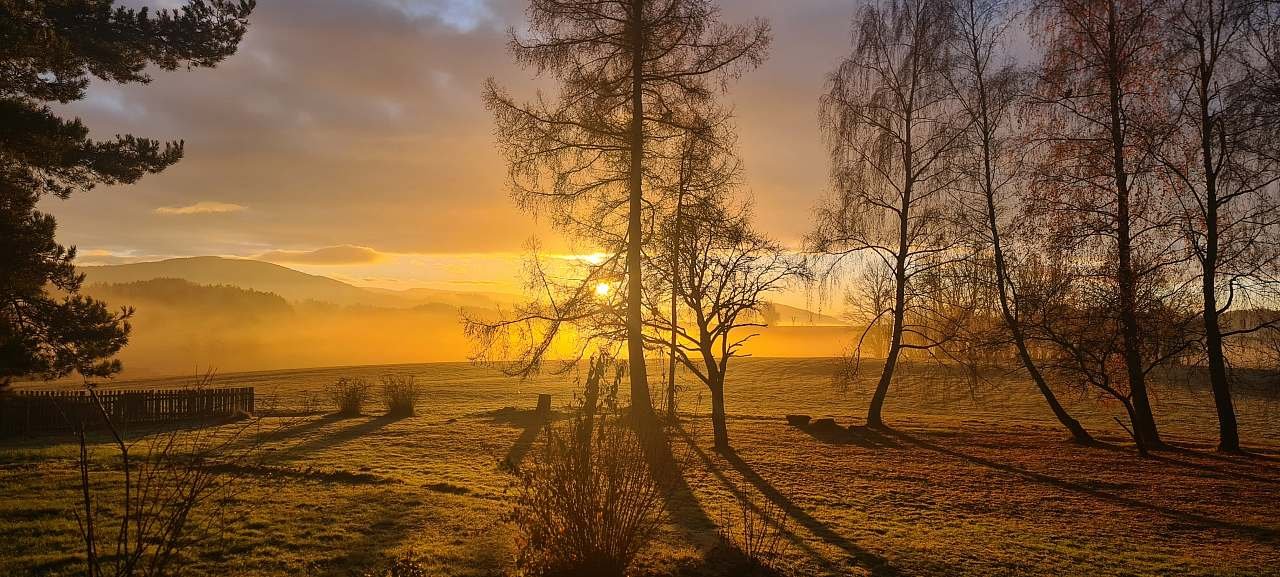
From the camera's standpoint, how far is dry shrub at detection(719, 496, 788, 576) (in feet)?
25.4

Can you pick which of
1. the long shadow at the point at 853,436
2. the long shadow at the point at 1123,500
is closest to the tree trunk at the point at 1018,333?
the long shadow at the point at 1123,500

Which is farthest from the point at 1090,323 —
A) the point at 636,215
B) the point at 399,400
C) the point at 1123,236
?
the point at 399,400

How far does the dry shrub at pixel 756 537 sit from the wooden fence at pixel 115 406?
14390 mm

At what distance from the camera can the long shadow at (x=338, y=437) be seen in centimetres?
1593

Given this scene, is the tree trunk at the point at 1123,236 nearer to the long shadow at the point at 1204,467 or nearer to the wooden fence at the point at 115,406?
the long shadow at the point at 1204,467

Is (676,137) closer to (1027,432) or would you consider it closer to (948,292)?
(948,292)

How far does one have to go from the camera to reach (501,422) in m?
22.8

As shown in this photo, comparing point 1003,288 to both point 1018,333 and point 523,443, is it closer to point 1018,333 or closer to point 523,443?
point 1018,333

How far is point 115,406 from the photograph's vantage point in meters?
22.1

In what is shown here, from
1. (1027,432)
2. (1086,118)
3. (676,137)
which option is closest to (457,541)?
(676,137)

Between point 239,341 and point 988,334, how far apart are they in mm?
150963

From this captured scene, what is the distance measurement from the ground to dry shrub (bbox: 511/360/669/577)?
643mm

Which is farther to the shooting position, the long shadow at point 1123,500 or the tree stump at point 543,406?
the tree stump at point 543,406

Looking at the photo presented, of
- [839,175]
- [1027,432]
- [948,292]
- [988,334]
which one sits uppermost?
[839,175]
